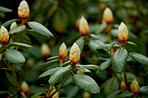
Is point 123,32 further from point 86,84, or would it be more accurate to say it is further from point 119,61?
point 86,84

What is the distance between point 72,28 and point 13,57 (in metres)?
1.42

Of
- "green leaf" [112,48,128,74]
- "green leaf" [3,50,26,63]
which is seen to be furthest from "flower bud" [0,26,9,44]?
"green leaf" [112,48,128,74]

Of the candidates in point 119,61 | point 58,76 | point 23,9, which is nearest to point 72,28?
point 23,9

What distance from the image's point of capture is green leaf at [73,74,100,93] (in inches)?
30.3

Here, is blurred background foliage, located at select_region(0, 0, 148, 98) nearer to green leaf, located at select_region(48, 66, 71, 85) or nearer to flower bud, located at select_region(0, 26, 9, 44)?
flower bud, located at select_region(0, 26, 9, 44)

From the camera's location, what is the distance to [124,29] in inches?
38.3

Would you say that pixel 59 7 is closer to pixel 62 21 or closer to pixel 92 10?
pixel 62 21

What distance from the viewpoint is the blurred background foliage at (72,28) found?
1.42 m

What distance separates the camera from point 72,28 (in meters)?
2.21

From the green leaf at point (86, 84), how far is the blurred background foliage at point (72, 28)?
465mm

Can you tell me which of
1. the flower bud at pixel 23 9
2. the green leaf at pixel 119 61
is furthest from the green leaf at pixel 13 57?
the green leaf at pixel 119 61

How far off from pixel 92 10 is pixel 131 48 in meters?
1.33

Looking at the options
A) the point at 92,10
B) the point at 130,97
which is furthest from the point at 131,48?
the point at 92,10

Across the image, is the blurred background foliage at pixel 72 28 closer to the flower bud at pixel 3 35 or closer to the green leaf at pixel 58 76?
the flower bud at pixel 3 35
